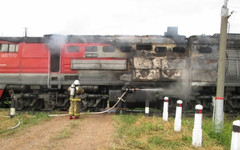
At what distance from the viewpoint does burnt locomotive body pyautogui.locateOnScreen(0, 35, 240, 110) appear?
39.5 ft

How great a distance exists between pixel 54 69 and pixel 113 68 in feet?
10.3

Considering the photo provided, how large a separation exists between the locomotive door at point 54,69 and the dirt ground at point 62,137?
332cm

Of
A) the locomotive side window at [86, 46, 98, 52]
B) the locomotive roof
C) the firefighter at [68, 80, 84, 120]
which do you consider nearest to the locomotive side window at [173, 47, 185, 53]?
the locomotive roof

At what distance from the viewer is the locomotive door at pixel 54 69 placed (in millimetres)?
12617

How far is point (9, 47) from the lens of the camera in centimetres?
1295

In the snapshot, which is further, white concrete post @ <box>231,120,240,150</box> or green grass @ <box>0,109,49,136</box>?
green grass @ <box>0,109,49,136</box>

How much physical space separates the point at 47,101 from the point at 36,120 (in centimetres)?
275

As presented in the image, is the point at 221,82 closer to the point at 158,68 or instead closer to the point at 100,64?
the point at 158,68

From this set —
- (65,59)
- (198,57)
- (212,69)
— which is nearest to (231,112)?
(212,69)

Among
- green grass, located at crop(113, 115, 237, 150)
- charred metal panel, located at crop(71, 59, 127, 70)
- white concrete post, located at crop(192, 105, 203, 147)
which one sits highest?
charred metal panel, located at crop(71, 59, 127, 70)

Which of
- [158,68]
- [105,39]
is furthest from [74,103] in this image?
[158,68]

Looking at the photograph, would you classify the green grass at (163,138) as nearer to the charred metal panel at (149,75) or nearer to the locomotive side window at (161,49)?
the charred metal panel at (149,75)

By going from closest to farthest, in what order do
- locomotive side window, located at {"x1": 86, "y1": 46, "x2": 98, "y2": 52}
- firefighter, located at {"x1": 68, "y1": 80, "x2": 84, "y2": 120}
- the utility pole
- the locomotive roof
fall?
the utility pole, firefighter, located at {"x1": 68, "y1": 80, "x2": 84, "y2": 120}, the locomotive roof, locomotive side window, located at {"x1": 86, "y1": 46, "x2": 98, "y2": 52}

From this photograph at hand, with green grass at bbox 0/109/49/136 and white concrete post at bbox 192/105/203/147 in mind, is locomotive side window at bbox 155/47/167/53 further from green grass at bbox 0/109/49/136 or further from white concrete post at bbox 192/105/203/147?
white concrete post at bbox 192/105/203/147
